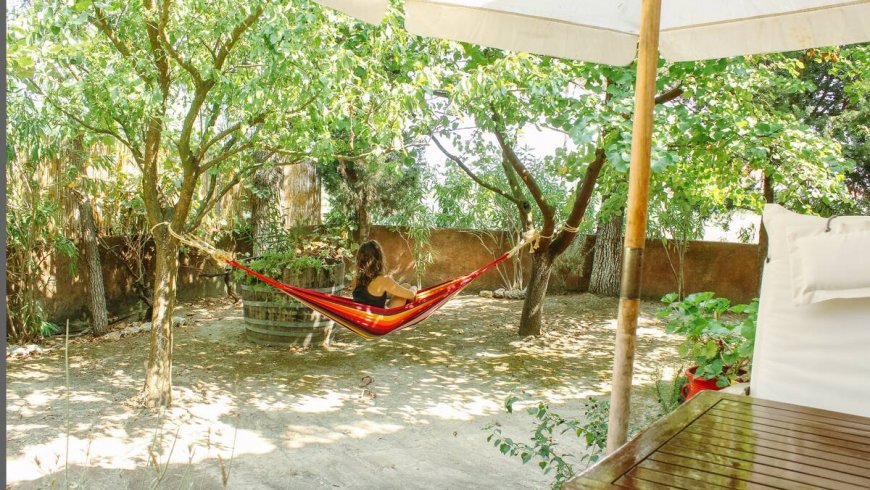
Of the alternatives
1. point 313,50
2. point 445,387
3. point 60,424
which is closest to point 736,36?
point 313,50

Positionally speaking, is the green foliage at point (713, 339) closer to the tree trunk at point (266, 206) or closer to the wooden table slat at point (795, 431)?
the wooden table slat at point (795, 431)

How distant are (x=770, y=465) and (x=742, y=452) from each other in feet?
0.19

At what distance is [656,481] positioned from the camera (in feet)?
3.07

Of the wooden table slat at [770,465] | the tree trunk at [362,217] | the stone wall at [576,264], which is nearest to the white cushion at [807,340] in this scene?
the wooden table slat at [770,465]

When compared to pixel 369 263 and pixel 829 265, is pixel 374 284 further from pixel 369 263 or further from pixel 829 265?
pixel 829 265

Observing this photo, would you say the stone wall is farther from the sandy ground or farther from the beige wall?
the sandy ground

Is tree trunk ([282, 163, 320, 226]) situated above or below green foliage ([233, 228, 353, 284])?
above

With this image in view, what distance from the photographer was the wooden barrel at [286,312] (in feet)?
15.7

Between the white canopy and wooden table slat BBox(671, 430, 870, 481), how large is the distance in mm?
1269

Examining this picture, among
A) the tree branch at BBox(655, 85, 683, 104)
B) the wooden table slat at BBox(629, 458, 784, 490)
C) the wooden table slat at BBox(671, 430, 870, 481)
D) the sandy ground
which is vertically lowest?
the sandy ground

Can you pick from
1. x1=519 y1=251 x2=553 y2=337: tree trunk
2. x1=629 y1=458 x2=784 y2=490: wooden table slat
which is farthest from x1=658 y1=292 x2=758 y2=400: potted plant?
x1=519 y1=251 x2=553 y2=337: tree trunk

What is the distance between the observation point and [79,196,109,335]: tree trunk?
198 inches

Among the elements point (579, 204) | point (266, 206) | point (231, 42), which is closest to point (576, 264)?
point (579, 204)

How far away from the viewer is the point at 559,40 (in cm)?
200
